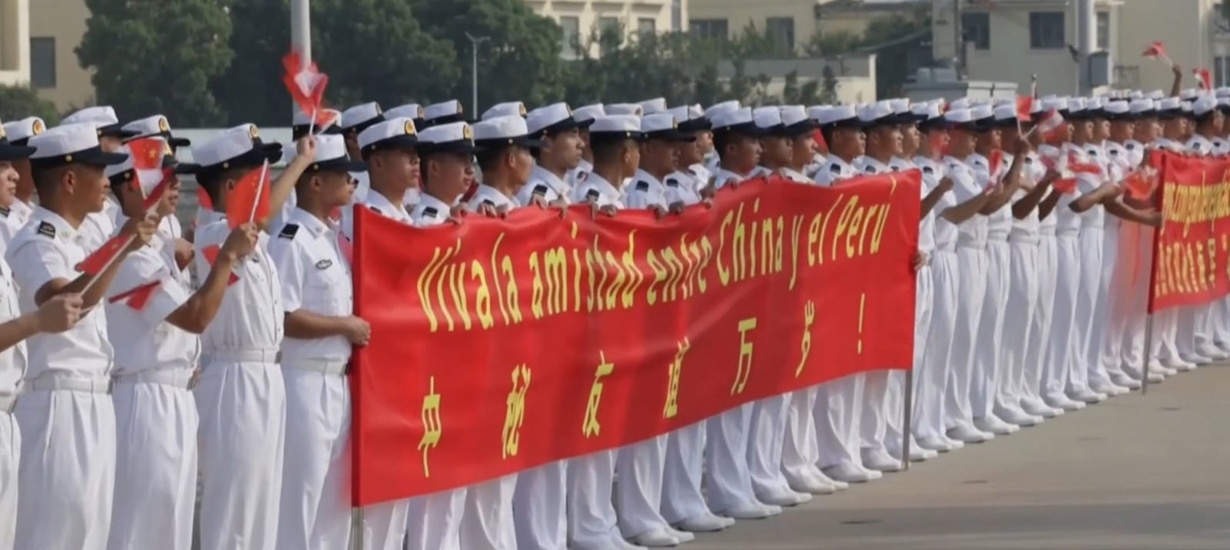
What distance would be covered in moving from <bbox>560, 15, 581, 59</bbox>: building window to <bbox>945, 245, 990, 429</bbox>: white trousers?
60389mm

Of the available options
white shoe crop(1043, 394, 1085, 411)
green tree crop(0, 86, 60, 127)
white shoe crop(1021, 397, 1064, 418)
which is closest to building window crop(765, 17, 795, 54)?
green tree crop(0, 86, 60, 127)

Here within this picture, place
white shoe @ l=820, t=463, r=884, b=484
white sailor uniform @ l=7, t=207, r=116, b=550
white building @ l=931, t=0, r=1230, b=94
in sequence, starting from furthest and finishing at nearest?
1. white building @ l=931, t=0, r=1230, b=94
2. white shoe @ l=820, t=463, r=884, b=484
3. white sailor uniform @ l=7, t=207, r=116, b=550

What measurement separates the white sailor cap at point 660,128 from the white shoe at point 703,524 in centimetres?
171

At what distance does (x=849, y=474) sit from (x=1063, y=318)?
12.0ft

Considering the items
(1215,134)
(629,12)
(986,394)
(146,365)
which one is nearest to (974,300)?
(986,394)

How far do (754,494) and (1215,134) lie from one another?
803 centimetres

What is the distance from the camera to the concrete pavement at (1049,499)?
10656 mm

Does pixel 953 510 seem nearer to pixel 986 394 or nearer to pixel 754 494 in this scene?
pixel 754 494

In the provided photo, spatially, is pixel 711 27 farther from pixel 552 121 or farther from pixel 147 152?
pixel 147 152

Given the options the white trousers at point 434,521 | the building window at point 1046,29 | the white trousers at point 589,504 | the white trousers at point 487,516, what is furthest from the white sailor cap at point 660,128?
the building window at point 1046,29

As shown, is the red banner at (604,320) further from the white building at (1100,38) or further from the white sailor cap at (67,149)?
the white building at (1100,38)

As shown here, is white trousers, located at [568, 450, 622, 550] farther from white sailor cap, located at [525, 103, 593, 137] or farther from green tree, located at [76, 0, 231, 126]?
green tree, located at [76, 0, 231, 126]

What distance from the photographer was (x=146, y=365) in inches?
305

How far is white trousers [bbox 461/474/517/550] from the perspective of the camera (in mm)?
9469
